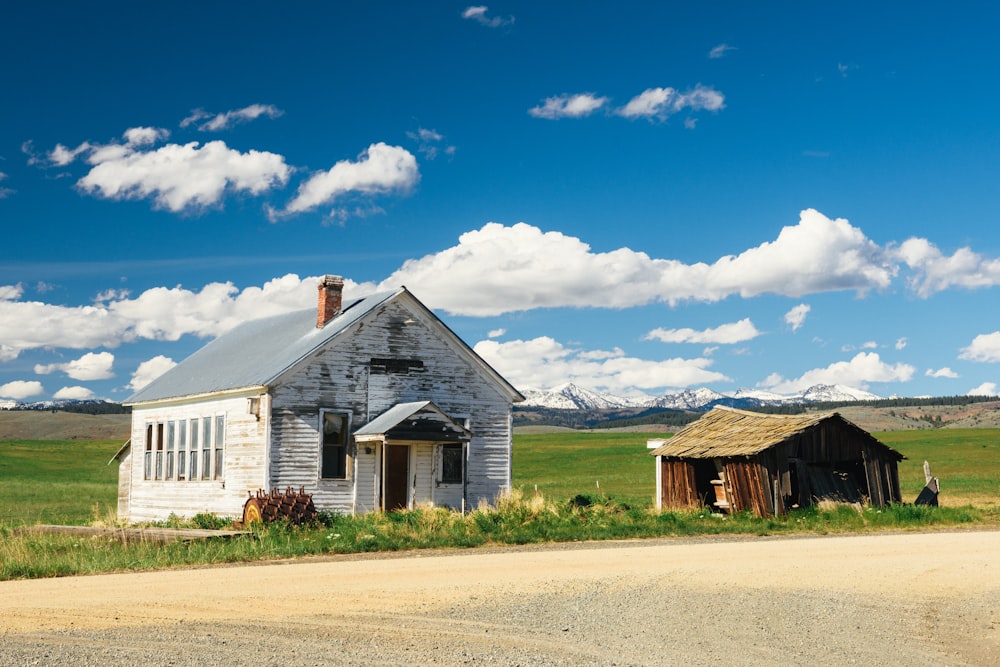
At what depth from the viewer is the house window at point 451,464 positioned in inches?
1161

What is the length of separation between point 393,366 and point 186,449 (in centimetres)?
705

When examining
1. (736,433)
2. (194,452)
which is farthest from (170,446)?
(736,433)

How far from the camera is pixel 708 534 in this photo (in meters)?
25.3

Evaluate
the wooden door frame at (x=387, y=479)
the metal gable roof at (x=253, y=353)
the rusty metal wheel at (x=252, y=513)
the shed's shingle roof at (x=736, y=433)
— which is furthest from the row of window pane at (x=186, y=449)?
the shed's shingle roof at (x=736, y=433)

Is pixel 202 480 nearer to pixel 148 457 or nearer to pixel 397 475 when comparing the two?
pixel 148 457

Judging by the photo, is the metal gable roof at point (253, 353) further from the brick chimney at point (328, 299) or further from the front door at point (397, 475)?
the front door at point (397, 475)

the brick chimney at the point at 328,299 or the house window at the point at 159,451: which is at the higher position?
the brick chimney at the point at 328,299

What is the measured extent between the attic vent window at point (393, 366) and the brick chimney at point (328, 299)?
2647 mm

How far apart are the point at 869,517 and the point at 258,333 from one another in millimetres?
19929

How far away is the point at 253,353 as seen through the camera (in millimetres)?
32500

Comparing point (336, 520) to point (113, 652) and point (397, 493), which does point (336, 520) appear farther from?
point (113, 652)

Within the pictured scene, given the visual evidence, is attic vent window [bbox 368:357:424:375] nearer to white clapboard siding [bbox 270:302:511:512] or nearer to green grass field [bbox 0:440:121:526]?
white clapboard siding [bbox 270:302:511:512]

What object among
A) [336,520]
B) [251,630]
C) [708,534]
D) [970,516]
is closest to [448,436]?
[336,520]

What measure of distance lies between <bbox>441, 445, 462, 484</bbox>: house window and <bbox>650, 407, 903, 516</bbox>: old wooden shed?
19.9ft
